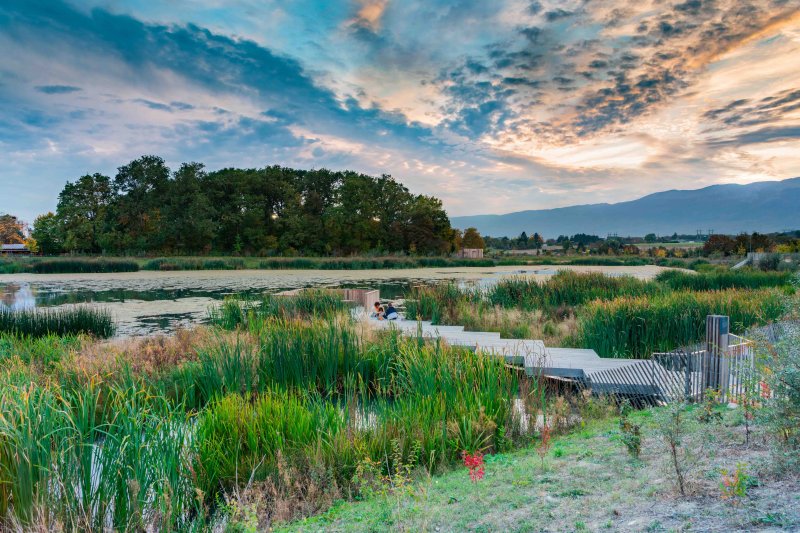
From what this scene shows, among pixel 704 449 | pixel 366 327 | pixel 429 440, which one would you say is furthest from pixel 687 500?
pixel 366 327

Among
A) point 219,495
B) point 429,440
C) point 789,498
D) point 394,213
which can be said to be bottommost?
point 219,495

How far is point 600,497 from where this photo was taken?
2971 mm

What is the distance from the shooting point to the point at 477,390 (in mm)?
5203

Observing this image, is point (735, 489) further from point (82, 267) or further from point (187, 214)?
point (187, 214)

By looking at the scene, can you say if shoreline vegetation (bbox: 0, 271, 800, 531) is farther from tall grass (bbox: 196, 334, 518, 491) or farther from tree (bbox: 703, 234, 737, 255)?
tree (bbox: 703, 234, 737, 255)

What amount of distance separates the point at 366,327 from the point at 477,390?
12.9 ft

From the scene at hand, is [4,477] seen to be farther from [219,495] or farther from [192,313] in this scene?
[192,313]

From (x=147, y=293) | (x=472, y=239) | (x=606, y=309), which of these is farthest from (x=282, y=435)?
(x=472, y=239)

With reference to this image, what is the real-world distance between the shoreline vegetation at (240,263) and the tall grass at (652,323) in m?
26.8

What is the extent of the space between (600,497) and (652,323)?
6.86 metres

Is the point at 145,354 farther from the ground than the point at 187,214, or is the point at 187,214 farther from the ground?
the point at 187,214

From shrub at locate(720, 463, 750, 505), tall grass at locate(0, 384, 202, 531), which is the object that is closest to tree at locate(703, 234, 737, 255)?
shrub at locate(720, 463, 750, 505)

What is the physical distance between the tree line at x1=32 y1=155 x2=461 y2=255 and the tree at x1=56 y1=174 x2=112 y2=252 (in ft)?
0.25

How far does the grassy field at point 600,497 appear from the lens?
2570mm
